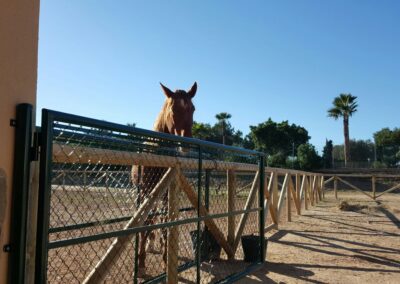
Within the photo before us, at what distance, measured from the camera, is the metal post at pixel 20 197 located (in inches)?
68.4

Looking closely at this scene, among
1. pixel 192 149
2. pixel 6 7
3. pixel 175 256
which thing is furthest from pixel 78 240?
pixel 192 149

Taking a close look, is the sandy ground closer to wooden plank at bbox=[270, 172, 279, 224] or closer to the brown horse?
wooden plank at bbox=[270, 172, 279, 224]

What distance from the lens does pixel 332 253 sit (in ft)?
22.5

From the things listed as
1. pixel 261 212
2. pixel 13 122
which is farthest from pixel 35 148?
pixel 261 212

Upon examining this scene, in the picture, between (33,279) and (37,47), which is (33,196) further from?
(37,47)

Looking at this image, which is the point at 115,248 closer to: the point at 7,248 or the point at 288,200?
the point at 7,248

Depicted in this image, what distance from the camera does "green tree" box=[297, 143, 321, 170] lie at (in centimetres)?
4191

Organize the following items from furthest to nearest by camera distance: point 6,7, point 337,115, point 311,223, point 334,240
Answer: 1. point 337,115
2. point 311,223
3. point 334,240
4. point 6,7

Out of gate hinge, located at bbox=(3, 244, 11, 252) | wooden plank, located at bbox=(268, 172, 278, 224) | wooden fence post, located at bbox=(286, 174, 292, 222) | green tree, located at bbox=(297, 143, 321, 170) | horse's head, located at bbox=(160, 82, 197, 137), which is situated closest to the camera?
gate hinge, located at bbox=(3, 244, 11, 252)

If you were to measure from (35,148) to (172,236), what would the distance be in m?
2.15

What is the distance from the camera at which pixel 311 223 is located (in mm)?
10945

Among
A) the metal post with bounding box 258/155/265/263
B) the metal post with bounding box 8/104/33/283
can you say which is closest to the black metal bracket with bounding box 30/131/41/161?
the metal post with bounding box 8/104/33/283

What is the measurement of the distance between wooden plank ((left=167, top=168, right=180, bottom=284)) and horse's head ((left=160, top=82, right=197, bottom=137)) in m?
1.68

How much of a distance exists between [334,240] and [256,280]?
3.97 metres
